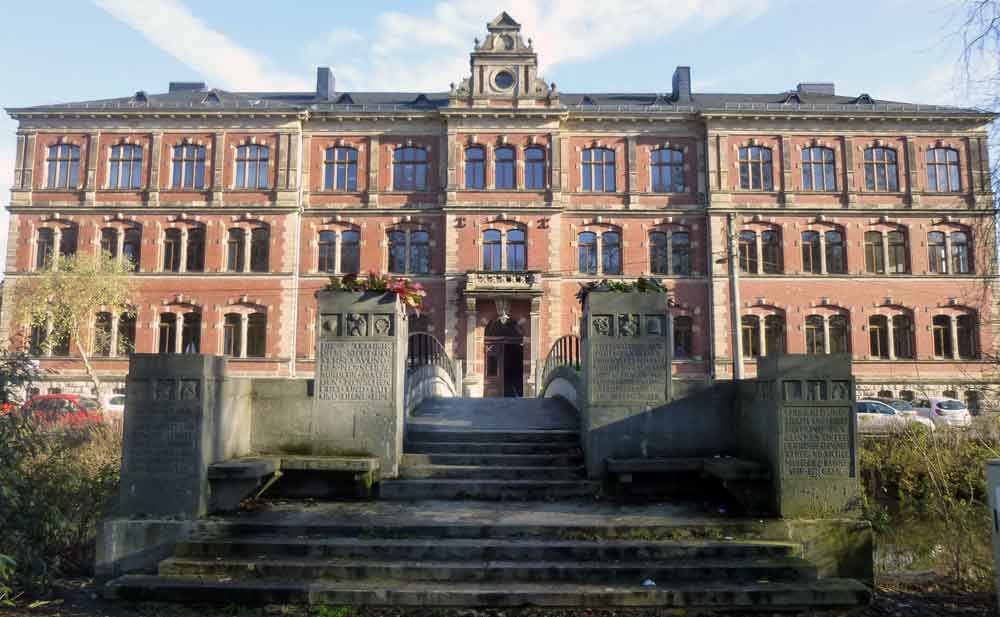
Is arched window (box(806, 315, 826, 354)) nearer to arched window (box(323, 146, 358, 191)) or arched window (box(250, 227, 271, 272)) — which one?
arched window (box(323, 146, 358, 191))

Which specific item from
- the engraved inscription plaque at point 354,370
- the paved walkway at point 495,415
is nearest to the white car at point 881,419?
the paved walkway at point 495,415

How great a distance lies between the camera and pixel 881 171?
1388 inches

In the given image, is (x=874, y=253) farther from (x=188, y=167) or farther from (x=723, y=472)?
(x=188, y=167)

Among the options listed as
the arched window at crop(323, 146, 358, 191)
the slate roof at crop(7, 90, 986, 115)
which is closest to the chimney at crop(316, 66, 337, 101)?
the slate roof at crop(7, 90, 986, 115)

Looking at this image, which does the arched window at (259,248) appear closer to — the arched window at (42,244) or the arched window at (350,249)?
the arched window at (350,249)

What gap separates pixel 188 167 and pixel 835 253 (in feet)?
110

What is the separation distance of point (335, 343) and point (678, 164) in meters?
30.4

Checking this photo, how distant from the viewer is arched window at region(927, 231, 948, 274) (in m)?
34.6

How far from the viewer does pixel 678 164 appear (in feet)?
116

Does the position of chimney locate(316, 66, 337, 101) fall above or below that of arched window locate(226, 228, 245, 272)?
above

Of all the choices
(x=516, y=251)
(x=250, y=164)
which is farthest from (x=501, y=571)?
(x=250, y=164)

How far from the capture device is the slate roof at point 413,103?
35.0m

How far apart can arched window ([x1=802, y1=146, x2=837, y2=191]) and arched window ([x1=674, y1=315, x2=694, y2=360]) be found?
9.44 m

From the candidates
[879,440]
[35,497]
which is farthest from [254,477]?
[879,440]
